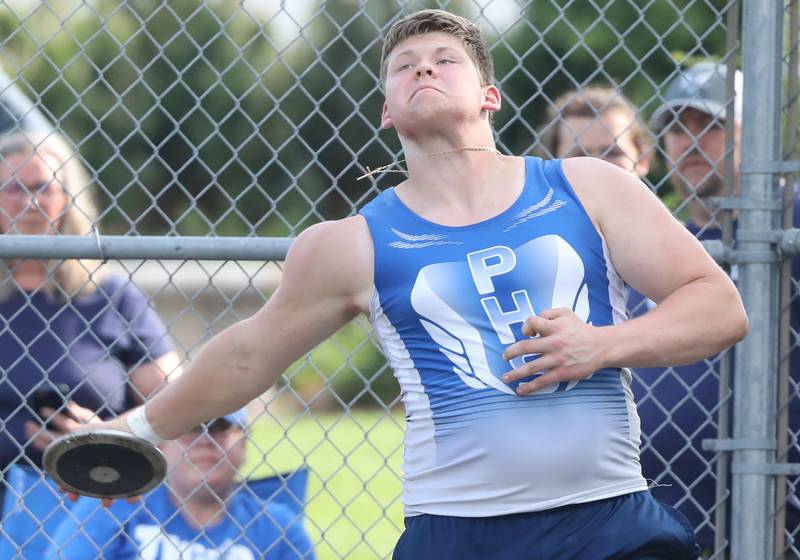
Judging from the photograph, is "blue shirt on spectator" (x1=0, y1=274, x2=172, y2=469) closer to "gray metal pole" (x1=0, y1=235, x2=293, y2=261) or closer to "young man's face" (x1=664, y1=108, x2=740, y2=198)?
"gray metal pole" (x1=0, y1=235, x2=293, y2=261)

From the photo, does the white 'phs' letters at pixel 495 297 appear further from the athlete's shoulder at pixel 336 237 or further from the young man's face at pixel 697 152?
the young man's face at pixel 697 152

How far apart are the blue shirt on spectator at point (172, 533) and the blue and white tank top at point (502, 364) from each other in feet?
4.30

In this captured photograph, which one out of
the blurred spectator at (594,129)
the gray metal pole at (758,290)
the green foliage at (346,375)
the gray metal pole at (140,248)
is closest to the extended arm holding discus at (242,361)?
the gray metal pole at (140,248)

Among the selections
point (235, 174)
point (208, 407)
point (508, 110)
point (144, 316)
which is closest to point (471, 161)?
point (208, 407)

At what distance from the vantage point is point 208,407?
2613 mm

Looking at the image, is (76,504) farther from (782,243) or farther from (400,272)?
(782,243)

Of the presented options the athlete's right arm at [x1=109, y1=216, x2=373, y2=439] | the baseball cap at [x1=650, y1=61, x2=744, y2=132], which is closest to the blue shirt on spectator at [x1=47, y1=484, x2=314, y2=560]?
the athlete's right arm at [x1=109, y1=216, x2=373, y2=439]

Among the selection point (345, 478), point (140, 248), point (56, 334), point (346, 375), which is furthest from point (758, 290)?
point (346, 375)

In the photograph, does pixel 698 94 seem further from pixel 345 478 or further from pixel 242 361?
pixel 345 478

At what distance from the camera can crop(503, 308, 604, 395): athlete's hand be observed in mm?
2154

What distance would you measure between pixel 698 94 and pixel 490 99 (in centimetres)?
133

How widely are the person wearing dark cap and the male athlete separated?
1.02m

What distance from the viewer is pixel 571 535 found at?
224 centimetres

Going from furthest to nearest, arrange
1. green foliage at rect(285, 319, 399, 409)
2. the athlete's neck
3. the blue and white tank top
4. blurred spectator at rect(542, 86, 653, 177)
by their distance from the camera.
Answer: green foliage at rect(285, 319, 399, 409)
blurred spectator at rect(542, 86, 653, 177)
the athlete's neck
the blue and white tank top
